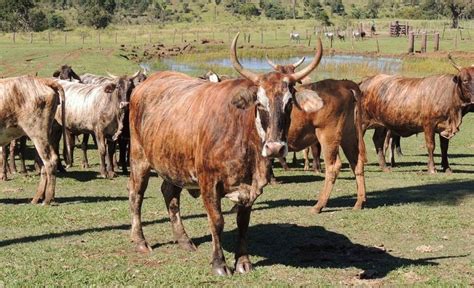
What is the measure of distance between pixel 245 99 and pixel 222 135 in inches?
19.5

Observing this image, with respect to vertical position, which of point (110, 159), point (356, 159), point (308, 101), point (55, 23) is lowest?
point (55, 23)

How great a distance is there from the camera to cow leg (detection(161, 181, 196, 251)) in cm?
918

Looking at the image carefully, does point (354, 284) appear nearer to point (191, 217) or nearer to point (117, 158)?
point (191, 217)

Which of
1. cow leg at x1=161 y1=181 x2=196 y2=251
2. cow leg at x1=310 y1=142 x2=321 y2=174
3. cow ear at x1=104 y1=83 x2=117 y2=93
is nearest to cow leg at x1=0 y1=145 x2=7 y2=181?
cow ear at x1=104 y1=83 x2=117 y2=93

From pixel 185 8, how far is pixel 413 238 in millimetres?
136905

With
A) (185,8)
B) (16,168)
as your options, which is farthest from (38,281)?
(185,8)

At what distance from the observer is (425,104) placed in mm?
16812

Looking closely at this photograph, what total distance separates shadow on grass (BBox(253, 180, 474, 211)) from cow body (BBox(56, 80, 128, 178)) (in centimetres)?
501

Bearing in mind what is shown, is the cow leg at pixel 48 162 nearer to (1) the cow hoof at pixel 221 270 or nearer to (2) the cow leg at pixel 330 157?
(2) the cow leg at pixel 330 157

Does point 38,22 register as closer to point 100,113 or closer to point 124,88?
point 100,113

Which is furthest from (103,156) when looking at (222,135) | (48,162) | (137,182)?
(222,135)

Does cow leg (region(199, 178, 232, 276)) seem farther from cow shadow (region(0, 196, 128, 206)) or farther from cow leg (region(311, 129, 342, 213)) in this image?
cow shadow (region(0, 196, 128, 206))

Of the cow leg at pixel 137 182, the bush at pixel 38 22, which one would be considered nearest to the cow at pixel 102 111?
the cow leg at pixel 137 182

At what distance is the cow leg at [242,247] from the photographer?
318 inches
